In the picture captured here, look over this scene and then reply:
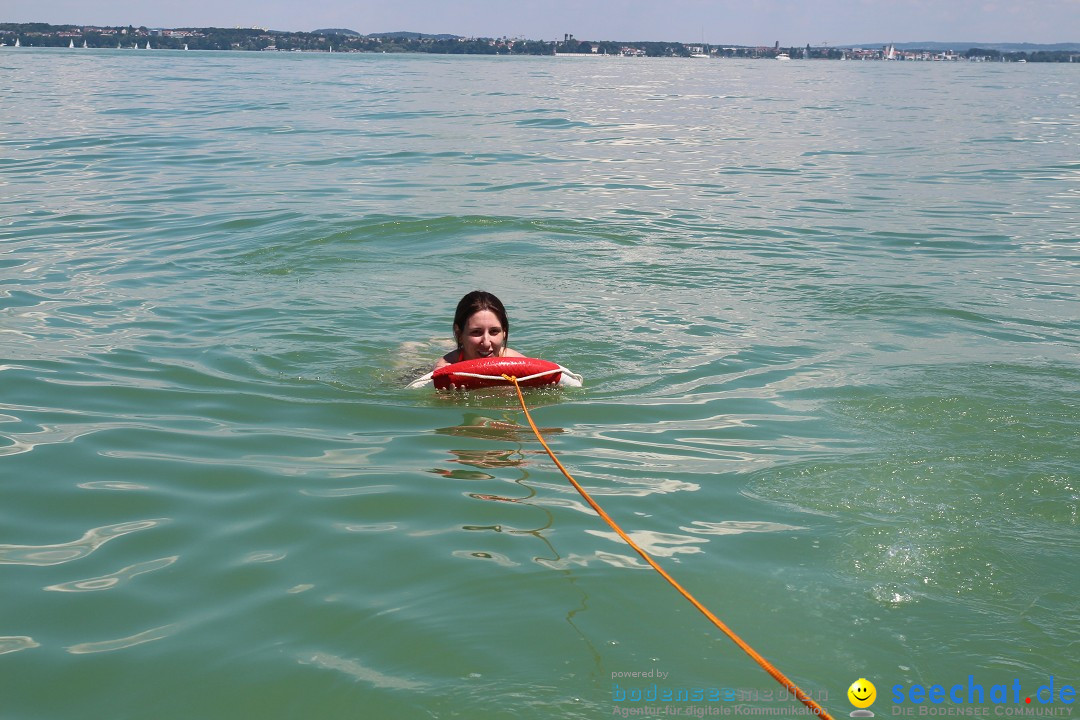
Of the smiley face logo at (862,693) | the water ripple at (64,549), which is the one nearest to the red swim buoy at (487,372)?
the water ripple at (64,549)

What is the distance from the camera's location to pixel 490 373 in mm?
5914

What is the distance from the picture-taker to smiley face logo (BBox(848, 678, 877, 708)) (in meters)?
3.08

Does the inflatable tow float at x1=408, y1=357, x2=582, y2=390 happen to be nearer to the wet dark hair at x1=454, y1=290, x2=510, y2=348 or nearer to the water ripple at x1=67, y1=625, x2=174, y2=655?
the wet dark hair at x1=454, y1=290, x2=510, y2=348

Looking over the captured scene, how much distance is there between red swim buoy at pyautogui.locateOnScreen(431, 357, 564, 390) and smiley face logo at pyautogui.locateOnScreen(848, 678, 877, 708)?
3.09 metres

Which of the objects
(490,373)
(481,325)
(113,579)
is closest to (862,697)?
(113,579)

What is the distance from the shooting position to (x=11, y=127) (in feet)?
73.8

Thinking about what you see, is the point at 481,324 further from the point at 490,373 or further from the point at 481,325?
the point at 490,373

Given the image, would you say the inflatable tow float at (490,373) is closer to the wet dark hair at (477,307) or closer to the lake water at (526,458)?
the lake water at (526,458)

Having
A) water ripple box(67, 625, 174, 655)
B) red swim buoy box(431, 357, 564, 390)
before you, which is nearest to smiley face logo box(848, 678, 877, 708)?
water ripple box(67, 625, 174, 655)

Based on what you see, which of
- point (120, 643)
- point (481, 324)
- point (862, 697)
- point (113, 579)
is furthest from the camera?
point (481, 324)

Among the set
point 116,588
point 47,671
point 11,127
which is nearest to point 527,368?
point 116,588

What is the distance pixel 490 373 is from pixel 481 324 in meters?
0.38

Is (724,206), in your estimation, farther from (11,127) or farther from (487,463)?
(11,127)

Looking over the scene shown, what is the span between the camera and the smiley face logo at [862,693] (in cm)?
308
